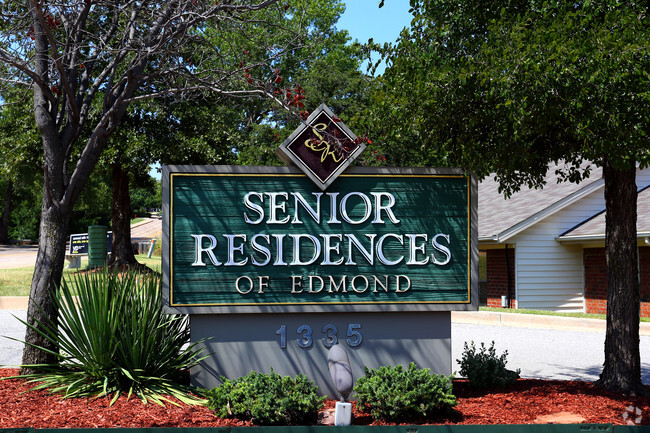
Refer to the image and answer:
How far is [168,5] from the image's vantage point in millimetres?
7473

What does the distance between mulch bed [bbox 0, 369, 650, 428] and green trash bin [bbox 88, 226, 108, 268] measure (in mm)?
15789

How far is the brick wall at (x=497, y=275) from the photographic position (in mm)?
20619

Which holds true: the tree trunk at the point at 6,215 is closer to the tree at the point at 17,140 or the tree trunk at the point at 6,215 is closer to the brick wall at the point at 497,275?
the tree at the point at 17,140

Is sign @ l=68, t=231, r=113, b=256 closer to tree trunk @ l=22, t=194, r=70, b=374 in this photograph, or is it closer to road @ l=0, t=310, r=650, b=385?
road @ l=0, t=310, r=650, b=385

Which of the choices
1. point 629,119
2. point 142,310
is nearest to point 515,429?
point 629,119

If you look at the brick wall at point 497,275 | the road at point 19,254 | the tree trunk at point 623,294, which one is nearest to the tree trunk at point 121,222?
the road at point 19,254

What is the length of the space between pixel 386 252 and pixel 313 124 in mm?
1609

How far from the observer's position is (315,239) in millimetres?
7066

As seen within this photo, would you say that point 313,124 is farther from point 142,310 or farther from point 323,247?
point 142,310

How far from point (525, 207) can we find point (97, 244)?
14538 millimetres

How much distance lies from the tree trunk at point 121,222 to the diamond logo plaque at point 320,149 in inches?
670

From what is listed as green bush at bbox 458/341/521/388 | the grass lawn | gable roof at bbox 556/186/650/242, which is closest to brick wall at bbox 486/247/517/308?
gable roof at bbox 556/186/650/242

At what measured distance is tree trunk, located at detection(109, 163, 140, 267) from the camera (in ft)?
76.0

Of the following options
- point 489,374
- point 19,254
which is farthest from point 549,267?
point 19,254
